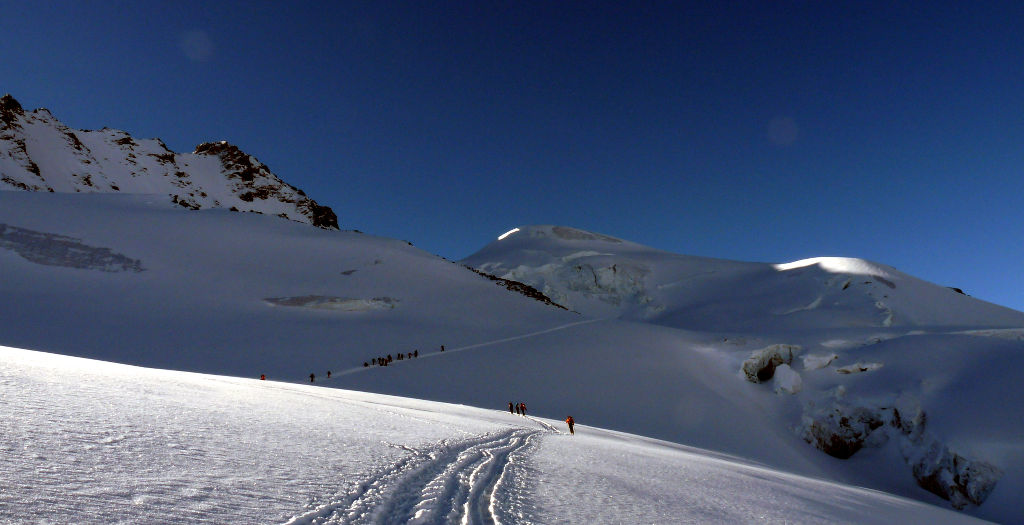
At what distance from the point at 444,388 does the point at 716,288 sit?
2653 inches

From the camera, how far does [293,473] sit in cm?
552

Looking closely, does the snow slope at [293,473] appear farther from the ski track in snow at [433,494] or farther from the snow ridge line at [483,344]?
the snow ridge line at [483,344]

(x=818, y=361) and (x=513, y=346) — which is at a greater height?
(x=513, y=346)

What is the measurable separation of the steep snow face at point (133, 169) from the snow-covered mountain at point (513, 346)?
79386mm

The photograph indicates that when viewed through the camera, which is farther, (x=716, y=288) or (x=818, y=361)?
(x=716, y=288)

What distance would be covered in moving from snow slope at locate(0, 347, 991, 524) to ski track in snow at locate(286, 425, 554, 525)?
0.02 m

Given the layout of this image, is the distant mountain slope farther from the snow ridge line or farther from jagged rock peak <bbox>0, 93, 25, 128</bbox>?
jagged rock peak <bbox>0, 93, 25, 128</bbox>

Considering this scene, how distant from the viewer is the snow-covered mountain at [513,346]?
20953 mm

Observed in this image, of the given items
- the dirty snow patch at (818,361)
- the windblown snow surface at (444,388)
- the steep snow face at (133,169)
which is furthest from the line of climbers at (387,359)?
the steep snow face at (133,169)

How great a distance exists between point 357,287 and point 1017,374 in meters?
45.7

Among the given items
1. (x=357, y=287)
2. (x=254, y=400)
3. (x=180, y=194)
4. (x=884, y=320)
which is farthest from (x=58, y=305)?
(x=180, y=194)

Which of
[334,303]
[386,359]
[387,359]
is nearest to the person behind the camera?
[386,359]

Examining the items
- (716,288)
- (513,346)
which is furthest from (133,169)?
(716,288)

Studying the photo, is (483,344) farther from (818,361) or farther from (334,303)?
(818,361)
